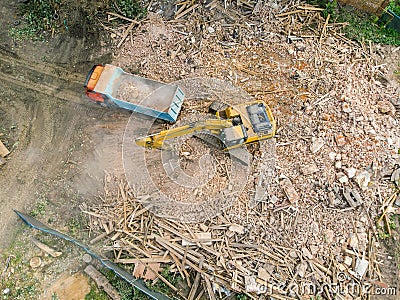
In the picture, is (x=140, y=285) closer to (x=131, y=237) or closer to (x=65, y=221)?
(x=131, y=237)

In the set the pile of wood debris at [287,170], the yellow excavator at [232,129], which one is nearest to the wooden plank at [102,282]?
the pile of wood debris at [287,170]

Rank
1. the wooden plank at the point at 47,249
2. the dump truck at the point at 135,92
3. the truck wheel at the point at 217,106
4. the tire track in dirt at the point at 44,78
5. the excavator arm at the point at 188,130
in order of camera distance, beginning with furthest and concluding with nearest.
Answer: the tire track in dirt at the point at 44,78, the truck wheel at the point at 217,106, the dump truck at the point at 135,92, the wooden plank at the point at 47,249, the excavator arm at the point at 188,130

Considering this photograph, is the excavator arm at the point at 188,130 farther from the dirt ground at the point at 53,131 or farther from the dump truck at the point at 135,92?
the dirt ground at the point at 53,131

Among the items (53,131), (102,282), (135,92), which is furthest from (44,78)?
(102,282)

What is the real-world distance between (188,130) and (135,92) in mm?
2225

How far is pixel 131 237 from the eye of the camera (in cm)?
1084

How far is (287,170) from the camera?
1121 cm

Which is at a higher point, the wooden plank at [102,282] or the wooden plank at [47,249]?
the wooden plank at [102,282]

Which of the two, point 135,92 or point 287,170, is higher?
point 287,170

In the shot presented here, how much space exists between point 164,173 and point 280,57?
17.8 feet

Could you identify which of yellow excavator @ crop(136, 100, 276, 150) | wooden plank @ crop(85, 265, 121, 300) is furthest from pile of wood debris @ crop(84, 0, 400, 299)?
yellow excavator @ crop(136, 100, 276, 150)

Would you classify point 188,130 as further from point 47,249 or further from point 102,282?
point 47,249

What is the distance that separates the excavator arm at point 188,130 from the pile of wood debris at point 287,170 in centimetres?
164

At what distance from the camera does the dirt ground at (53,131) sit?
1145cm
